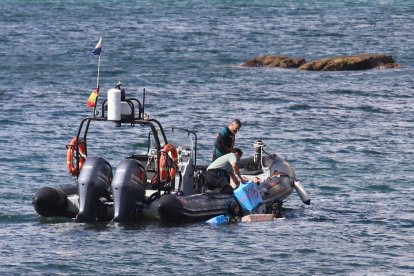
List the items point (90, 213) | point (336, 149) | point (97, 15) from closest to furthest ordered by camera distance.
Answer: point (90, 213) < point (336, 149) < point (97, 15)

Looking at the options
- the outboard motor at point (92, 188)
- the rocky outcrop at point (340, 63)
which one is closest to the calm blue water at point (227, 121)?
the outboard motor at point (92, 188)

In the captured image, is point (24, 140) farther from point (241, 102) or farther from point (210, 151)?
point (241, 102)

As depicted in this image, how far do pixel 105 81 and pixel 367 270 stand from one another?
110 feet

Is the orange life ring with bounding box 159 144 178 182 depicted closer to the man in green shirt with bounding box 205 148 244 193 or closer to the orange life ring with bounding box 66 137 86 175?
the man in green shirt with bounding box 205 148 244 193

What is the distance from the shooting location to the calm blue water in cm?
2652

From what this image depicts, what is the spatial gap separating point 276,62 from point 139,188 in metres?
34.5

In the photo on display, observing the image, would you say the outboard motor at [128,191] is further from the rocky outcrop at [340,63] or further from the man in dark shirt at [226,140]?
the rocky outcrop at [340,63]

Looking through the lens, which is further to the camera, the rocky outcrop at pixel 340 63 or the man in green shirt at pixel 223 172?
the rocky outcrop at pixel 340 63

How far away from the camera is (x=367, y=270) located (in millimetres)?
25672

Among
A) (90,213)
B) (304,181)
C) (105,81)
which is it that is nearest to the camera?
(90,213)

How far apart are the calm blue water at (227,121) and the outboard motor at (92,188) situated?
0.33 metres

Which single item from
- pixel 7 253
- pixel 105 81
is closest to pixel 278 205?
pixel 7 253

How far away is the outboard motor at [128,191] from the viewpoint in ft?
90.0

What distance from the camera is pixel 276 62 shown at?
61594 mm
